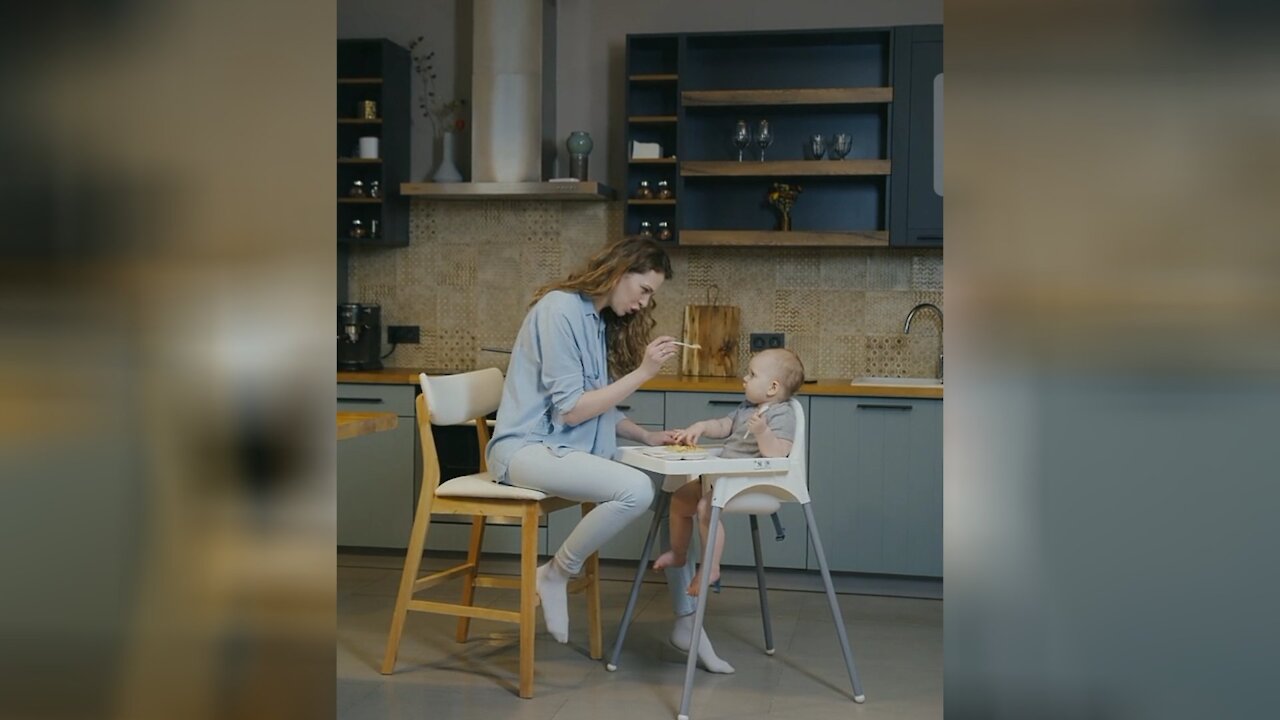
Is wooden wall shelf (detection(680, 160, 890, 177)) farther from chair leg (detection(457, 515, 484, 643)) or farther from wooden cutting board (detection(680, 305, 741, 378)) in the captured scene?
chair leg (detection(457, 515, 484, 643))

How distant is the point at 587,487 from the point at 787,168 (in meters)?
1.93

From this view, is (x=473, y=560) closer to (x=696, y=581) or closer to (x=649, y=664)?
(x=649, y=664)

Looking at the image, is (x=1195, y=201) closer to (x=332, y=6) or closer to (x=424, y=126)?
(x=332, y=6)

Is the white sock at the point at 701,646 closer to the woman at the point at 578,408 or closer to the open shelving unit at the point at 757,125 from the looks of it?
the woman at the point at 578,408

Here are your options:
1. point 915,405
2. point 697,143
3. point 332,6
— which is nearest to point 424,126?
→ point 697,143

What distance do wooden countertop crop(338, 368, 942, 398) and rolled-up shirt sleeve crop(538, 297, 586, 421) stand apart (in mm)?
Result: 1194

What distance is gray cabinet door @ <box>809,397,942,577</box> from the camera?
4.31 m

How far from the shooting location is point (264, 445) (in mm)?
635

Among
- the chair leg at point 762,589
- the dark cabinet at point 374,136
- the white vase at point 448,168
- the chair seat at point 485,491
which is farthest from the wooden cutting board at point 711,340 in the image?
the chair seat at point 485,491

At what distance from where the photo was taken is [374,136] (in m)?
5.01

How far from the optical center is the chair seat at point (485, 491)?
3.18m

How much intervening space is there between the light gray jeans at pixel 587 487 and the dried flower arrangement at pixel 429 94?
232 centimetres

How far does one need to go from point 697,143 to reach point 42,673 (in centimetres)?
456

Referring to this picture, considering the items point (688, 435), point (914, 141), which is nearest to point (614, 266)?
point (688, 435)
